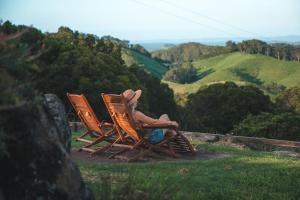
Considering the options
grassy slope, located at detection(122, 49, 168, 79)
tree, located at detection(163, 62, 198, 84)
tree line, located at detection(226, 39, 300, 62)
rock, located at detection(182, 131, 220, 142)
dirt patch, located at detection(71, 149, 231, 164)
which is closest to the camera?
dirt patch, located at detection(71, 149, 231, 164)

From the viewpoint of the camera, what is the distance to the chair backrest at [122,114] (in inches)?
340

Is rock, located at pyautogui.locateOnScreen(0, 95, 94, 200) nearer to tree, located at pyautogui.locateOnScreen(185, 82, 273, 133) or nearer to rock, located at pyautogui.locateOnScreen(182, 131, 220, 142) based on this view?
rock, located at pyautogui.locateOnScreen(182, 131, 220, 142)

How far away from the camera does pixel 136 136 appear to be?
8.91 m

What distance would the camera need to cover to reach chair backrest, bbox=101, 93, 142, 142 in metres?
8.64

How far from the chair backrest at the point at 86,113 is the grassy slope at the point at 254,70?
4338 inches

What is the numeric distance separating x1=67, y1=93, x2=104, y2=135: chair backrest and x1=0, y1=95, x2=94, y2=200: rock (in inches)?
230

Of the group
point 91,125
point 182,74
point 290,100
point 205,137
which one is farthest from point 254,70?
point 91,125

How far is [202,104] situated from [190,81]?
9609 centimetres

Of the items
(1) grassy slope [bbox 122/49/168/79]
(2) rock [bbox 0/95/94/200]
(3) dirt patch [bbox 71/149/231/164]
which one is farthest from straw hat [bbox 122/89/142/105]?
(1) grassy slope [bbox 122/49/168/79]

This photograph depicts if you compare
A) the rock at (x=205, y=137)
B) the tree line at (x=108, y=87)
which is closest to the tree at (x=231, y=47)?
the tree line at (x=108, y=87)

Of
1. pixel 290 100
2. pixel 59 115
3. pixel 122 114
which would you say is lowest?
pixel 290 100

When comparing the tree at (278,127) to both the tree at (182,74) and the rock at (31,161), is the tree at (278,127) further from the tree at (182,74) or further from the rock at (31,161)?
the tree at (182,74)

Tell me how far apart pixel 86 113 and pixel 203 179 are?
380cm

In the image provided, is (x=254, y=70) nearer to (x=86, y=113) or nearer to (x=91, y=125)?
(x=91, y=125)
